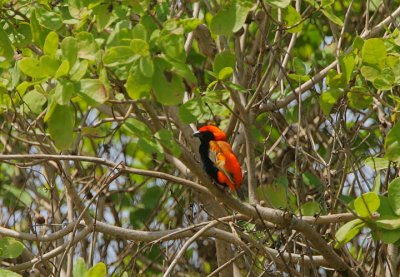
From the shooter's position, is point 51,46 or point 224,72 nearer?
point 51,46

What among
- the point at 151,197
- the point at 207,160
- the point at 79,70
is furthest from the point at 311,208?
the point at 151,197

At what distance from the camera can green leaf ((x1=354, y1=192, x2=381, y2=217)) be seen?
13.5 feet

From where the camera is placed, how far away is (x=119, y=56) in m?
3.68

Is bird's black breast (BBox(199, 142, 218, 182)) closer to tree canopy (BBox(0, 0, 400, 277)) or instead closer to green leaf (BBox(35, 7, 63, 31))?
tree canopy (BBox(0, 0, 400, 277))

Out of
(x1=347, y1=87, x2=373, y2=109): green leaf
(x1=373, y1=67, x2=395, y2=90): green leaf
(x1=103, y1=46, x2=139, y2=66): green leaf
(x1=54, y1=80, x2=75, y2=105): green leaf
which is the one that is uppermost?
(x1=373, y1=67, x2=395, y2=90): green leaf

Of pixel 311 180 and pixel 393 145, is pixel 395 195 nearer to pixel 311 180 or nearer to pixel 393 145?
pixel 393 145

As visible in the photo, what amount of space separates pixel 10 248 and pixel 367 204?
1.76 meters

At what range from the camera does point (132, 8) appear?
4.16 meters

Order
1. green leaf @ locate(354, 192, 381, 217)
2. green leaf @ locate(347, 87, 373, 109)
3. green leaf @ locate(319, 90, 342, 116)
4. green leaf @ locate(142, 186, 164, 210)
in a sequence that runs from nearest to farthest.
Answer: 1. green leaf @ locate(354, 192, 381, 217)
2. green leaf @ locate(319, 90, 342, 116)
3. green leaf @ locate(347, 87, 373, 109)
4. green leaf @ locate(142, 186, 164, 210)

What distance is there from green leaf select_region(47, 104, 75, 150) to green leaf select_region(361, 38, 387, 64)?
1.37 meters

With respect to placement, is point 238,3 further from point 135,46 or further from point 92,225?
point 92,225

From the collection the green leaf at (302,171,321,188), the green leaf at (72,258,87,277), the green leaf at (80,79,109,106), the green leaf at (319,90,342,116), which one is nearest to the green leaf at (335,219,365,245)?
the green leaf at (319,90,342,116)

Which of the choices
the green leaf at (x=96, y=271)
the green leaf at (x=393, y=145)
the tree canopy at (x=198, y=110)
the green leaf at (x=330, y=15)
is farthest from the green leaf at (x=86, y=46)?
the green leaf at (x=393, y=145)

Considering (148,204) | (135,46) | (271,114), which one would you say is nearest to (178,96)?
(135,46)
